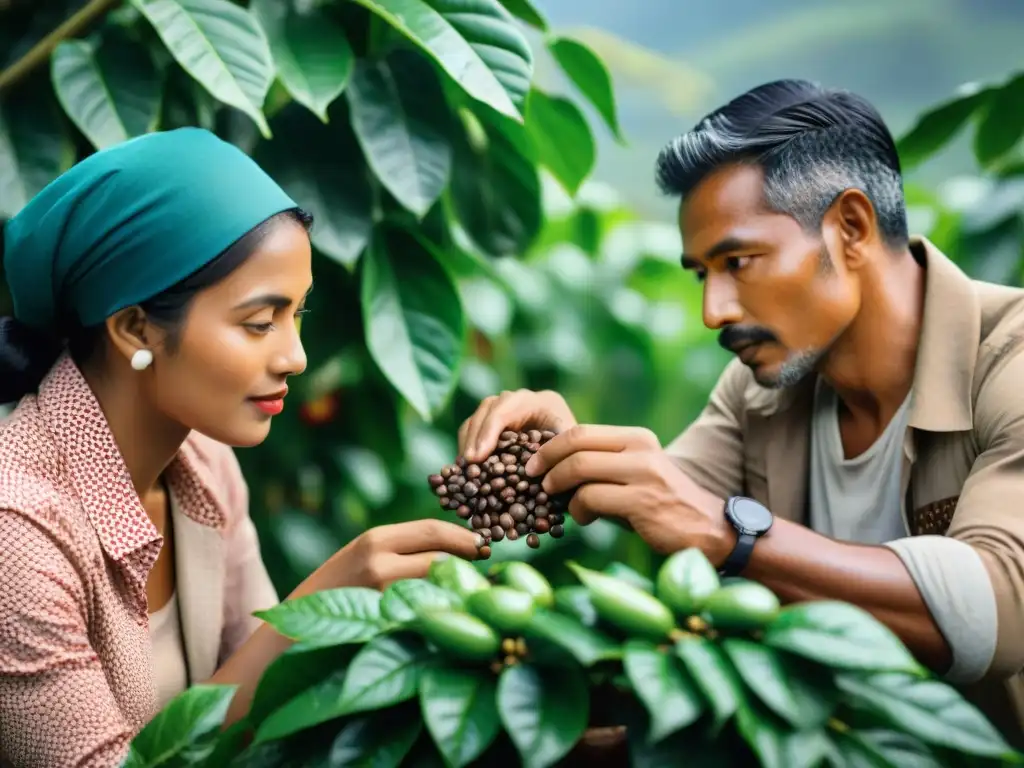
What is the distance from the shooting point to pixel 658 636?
0.94 m

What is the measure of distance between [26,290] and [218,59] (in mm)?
442

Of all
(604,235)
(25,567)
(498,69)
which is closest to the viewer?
(25,567)

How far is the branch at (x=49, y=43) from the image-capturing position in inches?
69.6

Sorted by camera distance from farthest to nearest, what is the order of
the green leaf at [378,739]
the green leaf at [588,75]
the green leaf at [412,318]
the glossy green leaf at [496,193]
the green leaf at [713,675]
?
the glossy green leaf at [496,193]
the green leaf at [588,75]
the green leaf at [412,318]
the green leaf at [378,739]
the green leaf at [713,675]

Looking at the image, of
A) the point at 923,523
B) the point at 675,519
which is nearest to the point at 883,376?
the point at 923,523

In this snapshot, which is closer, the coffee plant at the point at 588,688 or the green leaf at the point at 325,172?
the coffee plant at the point at 588,688

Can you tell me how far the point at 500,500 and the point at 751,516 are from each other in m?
0.29

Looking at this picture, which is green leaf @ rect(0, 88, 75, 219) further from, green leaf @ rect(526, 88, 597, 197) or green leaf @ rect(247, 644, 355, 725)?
green leaf @ rect(247, 644, 355, 725)

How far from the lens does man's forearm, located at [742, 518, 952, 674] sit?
1.20 metres

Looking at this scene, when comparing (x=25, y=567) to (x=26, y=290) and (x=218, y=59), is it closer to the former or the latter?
(x=26, y=290)

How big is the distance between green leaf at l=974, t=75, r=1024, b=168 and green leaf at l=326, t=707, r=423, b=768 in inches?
65.6

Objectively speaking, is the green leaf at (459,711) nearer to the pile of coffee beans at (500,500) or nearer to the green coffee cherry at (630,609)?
the green coffee cherry at (630,609)

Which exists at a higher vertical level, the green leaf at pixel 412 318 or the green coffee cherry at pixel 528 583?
the green leaf at pixel 412 318

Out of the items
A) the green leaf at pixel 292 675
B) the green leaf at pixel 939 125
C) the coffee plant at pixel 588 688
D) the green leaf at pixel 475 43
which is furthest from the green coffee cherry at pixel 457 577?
the green leaf at pixel 939 125
